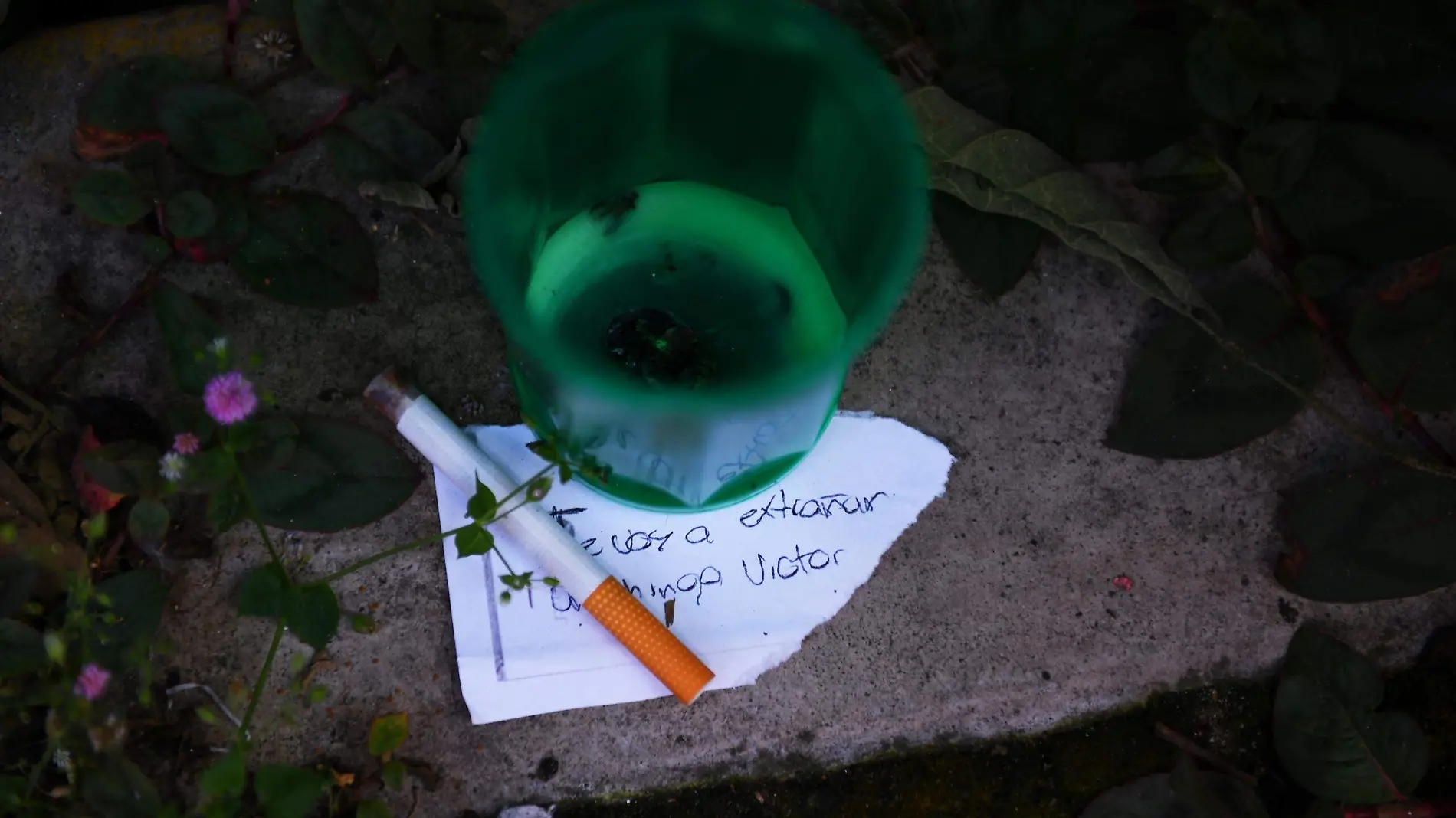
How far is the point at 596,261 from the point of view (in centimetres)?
72

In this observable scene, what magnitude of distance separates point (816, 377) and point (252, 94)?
571 millimetres

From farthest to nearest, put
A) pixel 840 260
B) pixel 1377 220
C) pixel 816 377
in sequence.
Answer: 1. pixel 1377 220
2. pixel 840 260
3. pixel 816 377

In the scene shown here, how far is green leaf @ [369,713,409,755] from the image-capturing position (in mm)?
718

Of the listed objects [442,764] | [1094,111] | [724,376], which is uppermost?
[1094,111]

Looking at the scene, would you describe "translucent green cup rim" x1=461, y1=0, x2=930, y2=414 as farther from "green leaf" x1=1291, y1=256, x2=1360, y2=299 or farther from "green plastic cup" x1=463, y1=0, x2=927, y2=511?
"green leaf" x1=1291, y1=256, x2=1360, y2=299

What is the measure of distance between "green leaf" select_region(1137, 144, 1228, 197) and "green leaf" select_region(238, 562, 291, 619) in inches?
29.2

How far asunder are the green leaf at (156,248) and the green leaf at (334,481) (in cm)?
17

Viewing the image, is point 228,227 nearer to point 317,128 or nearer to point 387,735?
point 317,128

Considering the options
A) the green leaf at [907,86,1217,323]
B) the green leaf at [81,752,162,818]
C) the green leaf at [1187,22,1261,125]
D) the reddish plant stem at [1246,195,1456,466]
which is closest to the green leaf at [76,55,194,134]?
the green leaf at [81,752,162,818]

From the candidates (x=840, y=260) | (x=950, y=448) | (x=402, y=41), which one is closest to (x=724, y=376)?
(x=840, y=260)

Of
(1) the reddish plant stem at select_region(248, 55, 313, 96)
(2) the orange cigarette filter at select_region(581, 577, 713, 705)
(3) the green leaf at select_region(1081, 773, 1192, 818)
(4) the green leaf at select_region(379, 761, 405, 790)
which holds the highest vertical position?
(1) the reddish plant stem at select_region(248, 55, 313, 96)

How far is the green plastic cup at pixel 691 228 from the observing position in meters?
0.52

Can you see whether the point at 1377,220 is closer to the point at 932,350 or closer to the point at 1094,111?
the point at 1094,111

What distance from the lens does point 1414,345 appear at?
77 centimetres
